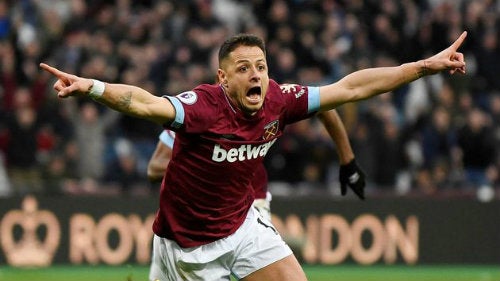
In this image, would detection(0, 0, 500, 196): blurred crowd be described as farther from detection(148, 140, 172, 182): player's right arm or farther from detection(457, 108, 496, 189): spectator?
detection(148, 140, 172, 182): player's right arm

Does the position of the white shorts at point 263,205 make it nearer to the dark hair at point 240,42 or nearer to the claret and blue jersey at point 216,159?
the claret and blue jersey at point 216,159

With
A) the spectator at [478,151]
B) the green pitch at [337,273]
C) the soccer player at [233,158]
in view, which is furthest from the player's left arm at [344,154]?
the spectator at [478,151]

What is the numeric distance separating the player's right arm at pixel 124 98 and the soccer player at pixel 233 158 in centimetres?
19

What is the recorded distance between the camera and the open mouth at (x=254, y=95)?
7.48 meters

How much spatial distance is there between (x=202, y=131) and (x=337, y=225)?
8.52 meters

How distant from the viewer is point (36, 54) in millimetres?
17844

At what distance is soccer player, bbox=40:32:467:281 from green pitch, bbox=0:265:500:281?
6005mm

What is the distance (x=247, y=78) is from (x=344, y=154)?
1.68 metres

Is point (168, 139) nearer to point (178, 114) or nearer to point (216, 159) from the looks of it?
point (216, 159)

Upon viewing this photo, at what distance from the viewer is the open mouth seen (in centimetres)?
748

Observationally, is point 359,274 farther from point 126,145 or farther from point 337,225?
point 126,145

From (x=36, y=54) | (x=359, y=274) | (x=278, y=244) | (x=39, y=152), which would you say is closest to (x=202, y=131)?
(x=278, y=244)

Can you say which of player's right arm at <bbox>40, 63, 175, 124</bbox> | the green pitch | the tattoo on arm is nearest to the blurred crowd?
the green pitch

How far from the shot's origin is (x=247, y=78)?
750 cm
